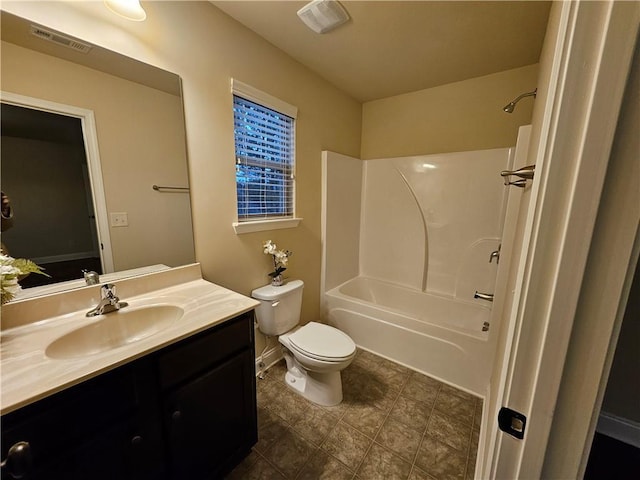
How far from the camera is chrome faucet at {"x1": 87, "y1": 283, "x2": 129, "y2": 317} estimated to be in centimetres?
111

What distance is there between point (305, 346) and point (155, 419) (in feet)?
2.95

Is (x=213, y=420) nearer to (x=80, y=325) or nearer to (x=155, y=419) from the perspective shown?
(x=155, y=419)

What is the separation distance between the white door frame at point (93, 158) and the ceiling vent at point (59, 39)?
0.23 metres

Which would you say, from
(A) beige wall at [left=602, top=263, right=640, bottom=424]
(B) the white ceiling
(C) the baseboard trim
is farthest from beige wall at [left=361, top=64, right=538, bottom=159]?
(C) the baseboard trim

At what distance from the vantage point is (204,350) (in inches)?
41.7

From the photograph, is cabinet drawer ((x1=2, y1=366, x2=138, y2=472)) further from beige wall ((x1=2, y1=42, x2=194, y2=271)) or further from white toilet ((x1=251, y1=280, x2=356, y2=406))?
white toilet ((x1=251, y1=280, x2=356, y2=406))

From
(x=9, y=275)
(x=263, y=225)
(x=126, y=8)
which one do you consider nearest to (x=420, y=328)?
(x=263, y=225)

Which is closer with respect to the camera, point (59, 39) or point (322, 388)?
point (59, 39)

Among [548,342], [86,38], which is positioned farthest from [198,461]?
[86,38]

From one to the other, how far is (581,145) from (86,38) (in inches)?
66.8

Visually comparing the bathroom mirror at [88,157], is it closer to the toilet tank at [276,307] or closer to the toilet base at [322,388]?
the toilet tank at [276,307]

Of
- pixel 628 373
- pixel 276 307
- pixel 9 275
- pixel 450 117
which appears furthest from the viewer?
pixel 450 117

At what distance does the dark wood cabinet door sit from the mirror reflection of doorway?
745 millimetres

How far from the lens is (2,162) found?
3.09 ft
